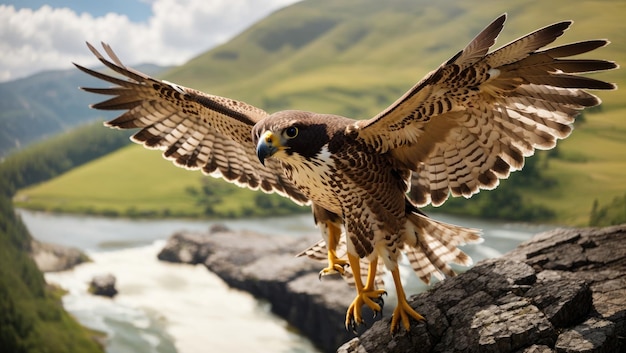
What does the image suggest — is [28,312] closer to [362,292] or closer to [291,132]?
[362,292]

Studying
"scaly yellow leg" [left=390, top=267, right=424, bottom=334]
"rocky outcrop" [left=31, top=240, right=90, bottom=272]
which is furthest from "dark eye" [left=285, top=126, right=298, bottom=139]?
"rocky outcrop" [left=31, top=240, right=90, bottom=272]

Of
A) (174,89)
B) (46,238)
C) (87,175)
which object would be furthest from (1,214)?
(174,89)

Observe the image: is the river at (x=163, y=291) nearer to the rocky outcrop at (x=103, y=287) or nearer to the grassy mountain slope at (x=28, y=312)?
the rocky outcrop at (x=103, y=287)

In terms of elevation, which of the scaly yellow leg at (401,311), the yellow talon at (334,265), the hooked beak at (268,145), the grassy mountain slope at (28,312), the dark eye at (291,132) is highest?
the dark eye at (291,132)

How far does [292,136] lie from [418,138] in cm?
89

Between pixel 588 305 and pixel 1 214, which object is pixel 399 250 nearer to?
pixel 588 305

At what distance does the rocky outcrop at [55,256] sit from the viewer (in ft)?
29.2

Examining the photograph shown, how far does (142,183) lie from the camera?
9297mm

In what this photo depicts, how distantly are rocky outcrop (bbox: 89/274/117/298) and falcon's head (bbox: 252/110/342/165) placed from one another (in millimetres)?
6436

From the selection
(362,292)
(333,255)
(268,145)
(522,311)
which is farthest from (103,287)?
(522,311)

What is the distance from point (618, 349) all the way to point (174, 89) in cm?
328

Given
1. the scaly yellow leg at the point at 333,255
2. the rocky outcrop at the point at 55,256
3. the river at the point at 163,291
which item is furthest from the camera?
the rocky outcrop at the point at 55,256

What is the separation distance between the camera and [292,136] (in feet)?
10.2

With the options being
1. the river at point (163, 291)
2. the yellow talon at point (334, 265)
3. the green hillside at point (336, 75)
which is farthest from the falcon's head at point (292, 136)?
the green hillside at point (336, 75)
